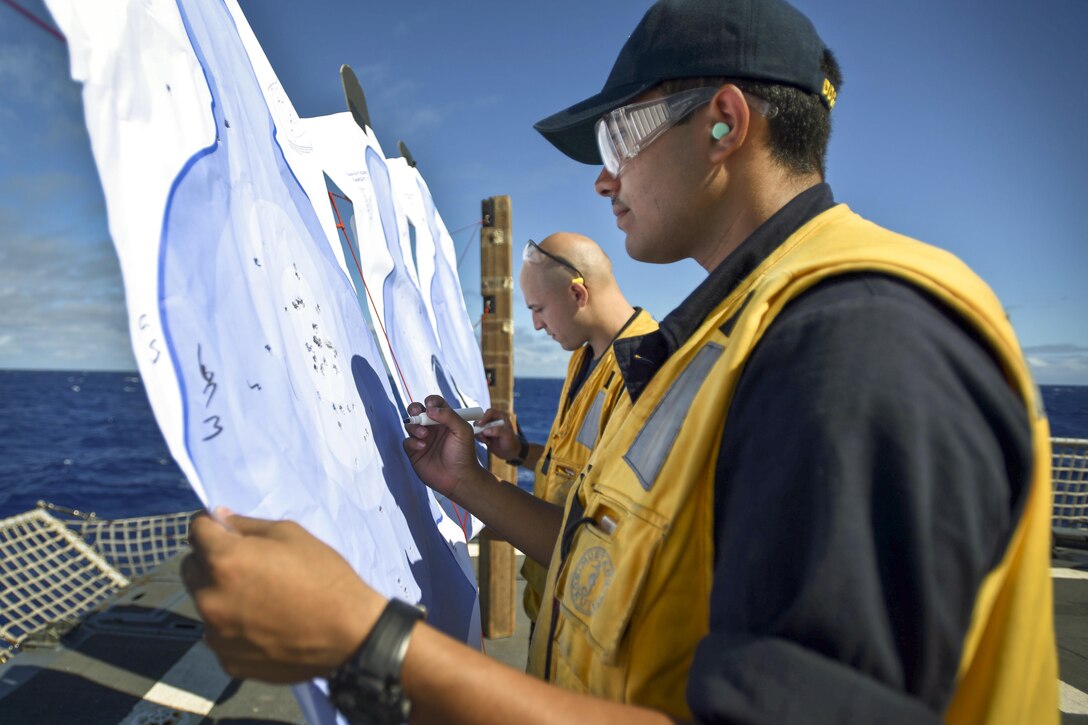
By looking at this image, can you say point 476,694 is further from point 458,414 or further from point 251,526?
point 458,414

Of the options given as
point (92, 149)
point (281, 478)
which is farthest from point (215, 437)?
point (92, 149)

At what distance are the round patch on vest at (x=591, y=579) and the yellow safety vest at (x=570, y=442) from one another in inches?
46.4

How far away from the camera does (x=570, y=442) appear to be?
7.95ft

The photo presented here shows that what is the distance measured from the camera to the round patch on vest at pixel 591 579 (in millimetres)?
819

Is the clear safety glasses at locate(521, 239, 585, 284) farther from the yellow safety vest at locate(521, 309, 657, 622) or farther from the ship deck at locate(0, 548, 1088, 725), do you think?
the ship deck at locate(0, 548, 1088, 725)

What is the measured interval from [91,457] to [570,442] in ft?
91.1

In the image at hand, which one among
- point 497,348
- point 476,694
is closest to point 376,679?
point 476,694

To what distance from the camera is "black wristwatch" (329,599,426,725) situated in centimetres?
57

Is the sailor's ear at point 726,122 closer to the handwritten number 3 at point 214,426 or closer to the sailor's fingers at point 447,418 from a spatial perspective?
the handwritten number 3 at point 214,426

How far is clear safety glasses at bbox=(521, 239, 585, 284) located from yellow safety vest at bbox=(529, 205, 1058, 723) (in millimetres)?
1966

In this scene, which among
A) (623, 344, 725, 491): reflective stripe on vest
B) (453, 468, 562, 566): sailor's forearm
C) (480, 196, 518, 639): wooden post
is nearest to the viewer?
(623, 344, 725, 491): reflective stripe on vest

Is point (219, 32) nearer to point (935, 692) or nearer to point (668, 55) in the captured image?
point (668, 55)

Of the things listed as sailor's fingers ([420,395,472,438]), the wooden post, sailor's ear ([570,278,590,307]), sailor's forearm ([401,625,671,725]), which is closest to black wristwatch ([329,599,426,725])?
sailor's forearm ([401,625,671,725])

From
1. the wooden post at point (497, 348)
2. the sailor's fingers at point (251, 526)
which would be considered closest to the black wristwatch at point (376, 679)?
the sailor's fingers at point (251, 526)
